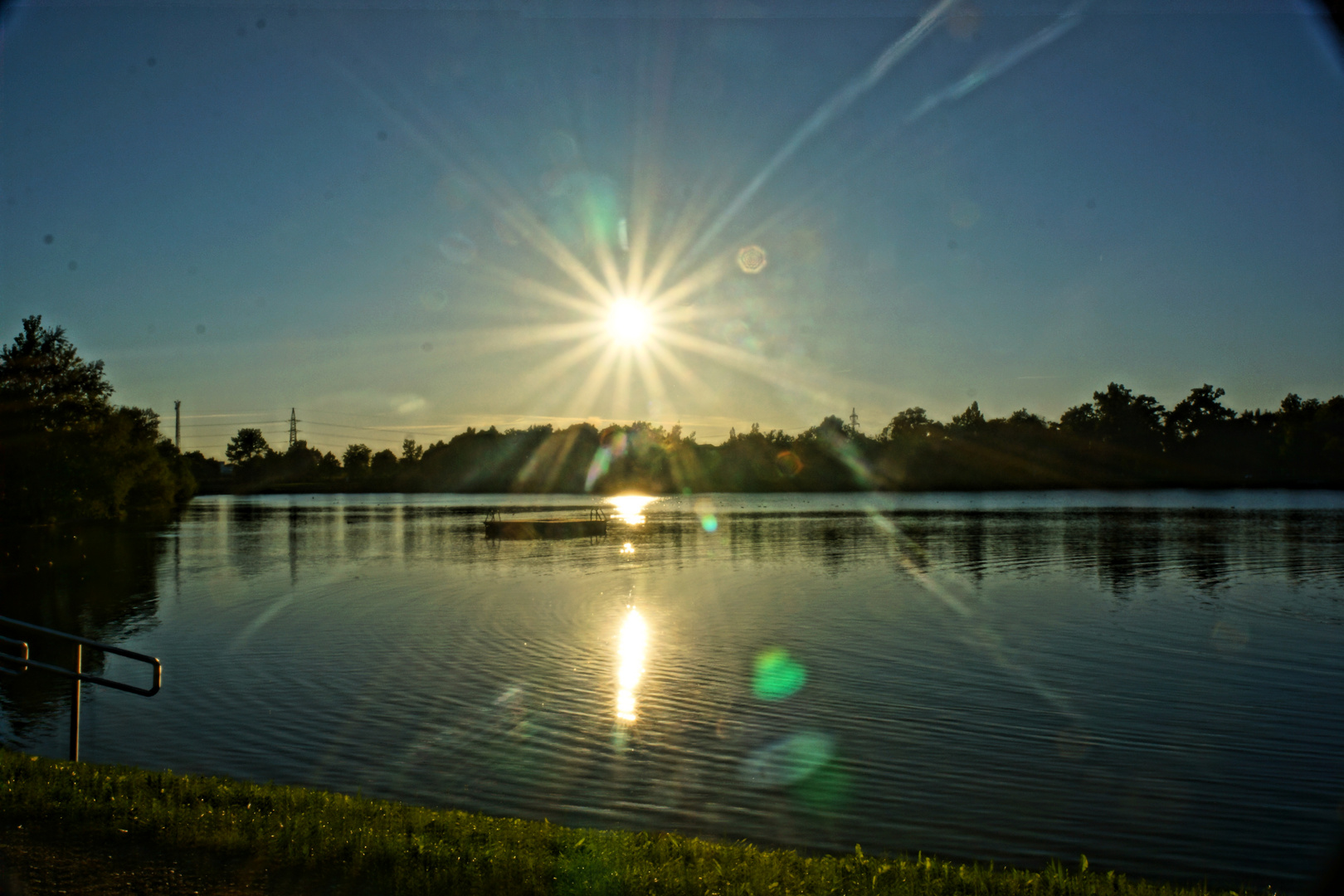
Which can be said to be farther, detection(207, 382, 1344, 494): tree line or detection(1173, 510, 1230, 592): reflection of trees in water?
detection(207, 382, 1344, 494): tree line

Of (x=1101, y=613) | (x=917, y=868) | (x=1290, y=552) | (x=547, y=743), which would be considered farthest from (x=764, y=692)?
(x=1290, y=552)

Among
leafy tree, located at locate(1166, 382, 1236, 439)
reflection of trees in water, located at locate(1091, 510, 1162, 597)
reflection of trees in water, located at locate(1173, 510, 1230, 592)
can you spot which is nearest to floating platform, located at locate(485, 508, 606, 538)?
reflection of trees in water, located at locate(1091, 510, 1162, 597)

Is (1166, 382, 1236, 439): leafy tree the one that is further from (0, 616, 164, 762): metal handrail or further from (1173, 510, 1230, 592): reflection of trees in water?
(0, 616, 164, 762): metal handrail

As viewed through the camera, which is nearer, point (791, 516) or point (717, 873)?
point (717, 873)

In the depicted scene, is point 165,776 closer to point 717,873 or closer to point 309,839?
point 309,839

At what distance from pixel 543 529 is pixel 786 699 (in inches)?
1831

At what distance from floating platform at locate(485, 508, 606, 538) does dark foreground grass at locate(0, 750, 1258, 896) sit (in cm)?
4999

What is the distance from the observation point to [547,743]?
40.9 feet

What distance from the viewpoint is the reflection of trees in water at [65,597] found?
15.8 meters

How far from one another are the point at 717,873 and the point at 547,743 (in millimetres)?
6324

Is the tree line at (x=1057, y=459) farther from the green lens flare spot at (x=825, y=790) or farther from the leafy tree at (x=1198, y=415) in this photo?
A: the green lens flare spot at (x=825, y=790)

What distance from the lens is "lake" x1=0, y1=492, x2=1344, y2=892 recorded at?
32.5 ft

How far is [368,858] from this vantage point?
6543 mm

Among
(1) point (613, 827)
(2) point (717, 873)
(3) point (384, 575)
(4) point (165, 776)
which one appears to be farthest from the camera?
(3) point (384, 575)
